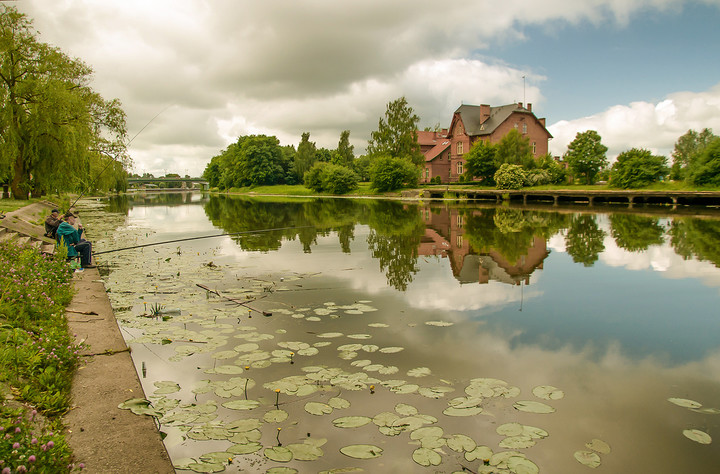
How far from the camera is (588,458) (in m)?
3.67

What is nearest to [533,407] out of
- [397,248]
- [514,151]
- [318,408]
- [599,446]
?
[599,446]

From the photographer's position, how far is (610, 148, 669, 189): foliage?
44.6 metres

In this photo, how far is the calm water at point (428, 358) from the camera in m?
3.81

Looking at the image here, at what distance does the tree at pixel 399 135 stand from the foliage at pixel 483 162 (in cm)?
1130

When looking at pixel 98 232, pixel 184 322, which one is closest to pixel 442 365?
pixel 184 322

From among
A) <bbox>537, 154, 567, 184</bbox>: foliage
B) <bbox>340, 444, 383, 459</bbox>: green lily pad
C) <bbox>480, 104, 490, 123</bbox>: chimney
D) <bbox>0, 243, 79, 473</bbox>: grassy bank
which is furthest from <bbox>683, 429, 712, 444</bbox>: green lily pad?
<bbox>480, 104, 490, 123</bbox>: chimney

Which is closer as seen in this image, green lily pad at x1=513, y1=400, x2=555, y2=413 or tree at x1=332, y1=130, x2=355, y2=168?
green lily pad at x1=513, y1=400, x2=555, y2=413

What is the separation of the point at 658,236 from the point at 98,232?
1006 inches

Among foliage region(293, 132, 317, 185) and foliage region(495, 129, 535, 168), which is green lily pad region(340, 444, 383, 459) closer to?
foliage region(495, 129, 535, 168)

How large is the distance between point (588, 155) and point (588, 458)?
62.2 meters

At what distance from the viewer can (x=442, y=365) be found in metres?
5.42

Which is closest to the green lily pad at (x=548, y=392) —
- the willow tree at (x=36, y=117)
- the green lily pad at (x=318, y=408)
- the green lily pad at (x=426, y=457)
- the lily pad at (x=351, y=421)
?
the green lily pad at (x=426, y=457)

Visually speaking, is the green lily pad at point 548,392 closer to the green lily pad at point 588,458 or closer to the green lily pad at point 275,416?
the green lily pad at point 588,458

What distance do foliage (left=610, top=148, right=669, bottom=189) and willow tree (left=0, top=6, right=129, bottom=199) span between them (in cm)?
4704
